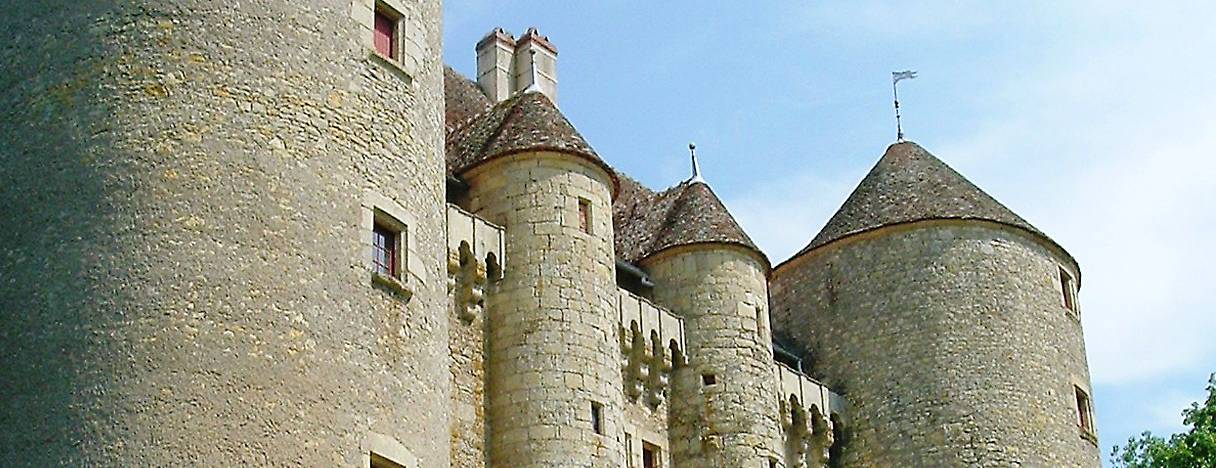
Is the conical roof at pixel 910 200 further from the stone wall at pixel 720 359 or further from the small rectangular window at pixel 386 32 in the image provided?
the small rectangular window at pixel 386 32

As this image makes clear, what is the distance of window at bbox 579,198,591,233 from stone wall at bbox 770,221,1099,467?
30.8 ft

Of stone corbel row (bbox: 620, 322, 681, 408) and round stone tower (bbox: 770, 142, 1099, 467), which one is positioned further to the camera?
round stone tower (bbox: 770, 142, 1099, 467)

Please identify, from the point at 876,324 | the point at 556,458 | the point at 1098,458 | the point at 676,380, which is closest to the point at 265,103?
the point at 556,458

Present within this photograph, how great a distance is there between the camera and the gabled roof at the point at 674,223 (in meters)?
30.7

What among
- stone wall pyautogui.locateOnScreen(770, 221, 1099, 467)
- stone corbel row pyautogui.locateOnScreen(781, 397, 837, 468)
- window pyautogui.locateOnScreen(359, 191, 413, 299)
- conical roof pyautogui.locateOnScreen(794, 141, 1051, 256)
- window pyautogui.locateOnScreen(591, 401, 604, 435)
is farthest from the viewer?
conical roof pyautogui.locateOnScreen(794, 141, 1051, 256)

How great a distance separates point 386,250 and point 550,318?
508cm

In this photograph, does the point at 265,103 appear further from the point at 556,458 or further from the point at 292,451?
the point at 556,458

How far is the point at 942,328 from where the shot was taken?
33.9m

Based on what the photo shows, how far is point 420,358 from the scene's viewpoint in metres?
20.8

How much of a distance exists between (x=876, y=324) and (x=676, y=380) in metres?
6.42

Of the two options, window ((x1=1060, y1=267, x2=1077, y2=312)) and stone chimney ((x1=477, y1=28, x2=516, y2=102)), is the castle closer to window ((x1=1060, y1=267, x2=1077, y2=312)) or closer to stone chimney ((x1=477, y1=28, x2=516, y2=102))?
stone chimney ((x1=477, y1=28, x2=516, y2=102))

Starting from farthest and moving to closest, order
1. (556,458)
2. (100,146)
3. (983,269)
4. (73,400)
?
(983,269) → (556,458) → (100,146) → (73,400)

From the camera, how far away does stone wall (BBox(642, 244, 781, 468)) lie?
2911 cm

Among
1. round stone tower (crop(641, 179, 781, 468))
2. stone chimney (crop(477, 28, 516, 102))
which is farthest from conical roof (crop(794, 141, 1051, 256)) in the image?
stone chimney (crop(477, 28, 516, 102))
